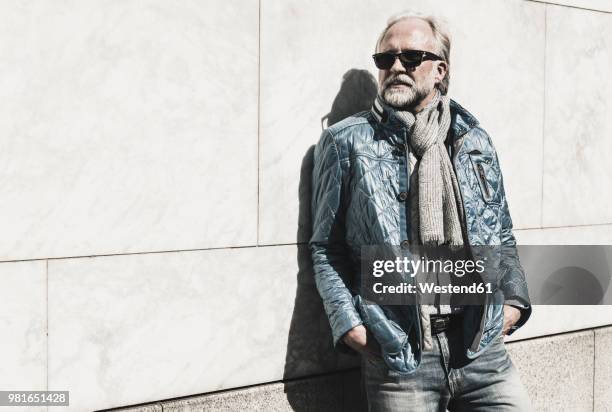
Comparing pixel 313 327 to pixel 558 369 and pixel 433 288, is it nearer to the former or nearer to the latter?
pixel 433 288

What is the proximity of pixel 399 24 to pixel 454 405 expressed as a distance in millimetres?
1713

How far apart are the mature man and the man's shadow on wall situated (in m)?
0.22

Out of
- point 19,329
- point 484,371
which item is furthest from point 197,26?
point 484,371

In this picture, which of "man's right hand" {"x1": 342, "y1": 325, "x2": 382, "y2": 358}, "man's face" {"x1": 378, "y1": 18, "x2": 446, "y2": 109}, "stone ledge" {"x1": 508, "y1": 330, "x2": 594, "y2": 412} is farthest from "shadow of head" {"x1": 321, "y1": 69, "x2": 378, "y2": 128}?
"stone ledge" {"x1": 508, "y1": 330, "x2": 594, "y2": 412}

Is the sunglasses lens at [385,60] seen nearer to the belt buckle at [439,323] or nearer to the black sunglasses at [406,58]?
the black sunglasses at [406,58]

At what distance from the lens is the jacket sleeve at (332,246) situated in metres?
4.04

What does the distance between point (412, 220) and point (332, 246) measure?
39cm

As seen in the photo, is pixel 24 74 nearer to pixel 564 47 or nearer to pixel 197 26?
pixel 197 26

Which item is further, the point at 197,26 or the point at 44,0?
the point at 197,26

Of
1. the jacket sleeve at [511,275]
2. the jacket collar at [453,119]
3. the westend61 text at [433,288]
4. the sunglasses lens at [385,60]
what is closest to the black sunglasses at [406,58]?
the sunglasses lens at [385,60]

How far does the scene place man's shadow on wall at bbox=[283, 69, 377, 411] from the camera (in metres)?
4.47

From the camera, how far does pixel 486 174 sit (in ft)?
14.0

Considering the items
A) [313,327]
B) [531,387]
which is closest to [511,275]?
[313,327]

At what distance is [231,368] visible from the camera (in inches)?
168
